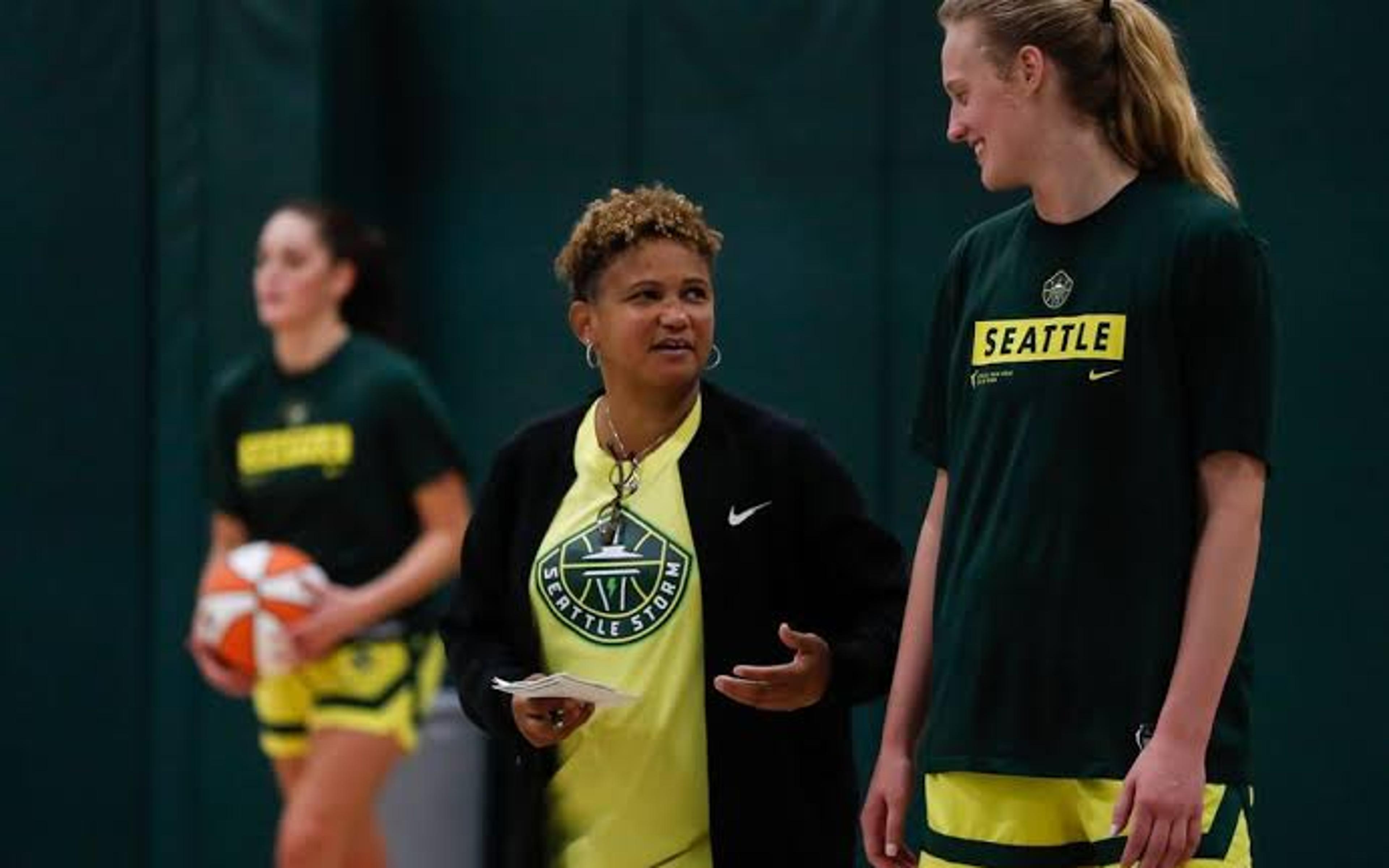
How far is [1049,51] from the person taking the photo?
2738mm

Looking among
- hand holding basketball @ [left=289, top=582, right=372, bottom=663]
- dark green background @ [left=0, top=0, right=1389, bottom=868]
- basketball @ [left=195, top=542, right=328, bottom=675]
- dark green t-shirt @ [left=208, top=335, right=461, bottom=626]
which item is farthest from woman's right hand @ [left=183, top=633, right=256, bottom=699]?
dark green background @ [left=0, top=0, right=1389, bottom=868]

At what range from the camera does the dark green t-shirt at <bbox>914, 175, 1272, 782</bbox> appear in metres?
2.61

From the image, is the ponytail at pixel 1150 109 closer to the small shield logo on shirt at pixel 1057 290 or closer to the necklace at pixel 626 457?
the small shield logo on shirt at pixel 1057 290

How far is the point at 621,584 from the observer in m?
3.27

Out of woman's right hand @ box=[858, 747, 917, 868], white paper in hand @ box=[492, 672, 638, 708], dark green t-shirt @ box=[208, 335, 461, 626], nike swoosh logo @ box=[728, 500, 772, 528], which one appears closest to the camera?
woman's right hand @ box=[858, 747, 917, 868]

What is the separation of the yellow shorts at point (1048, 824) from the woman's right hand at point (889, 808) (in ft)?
0.34

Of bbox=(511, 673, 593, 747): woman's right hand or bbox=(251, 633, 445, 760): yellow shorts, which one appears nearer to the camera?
bbox=(511, 673, 593, 747): woman's right hand

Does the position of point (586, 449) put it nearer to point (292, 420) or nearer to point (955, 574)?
point (955, 574)

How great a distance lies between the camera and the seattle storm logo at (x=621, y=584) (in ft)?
10.7

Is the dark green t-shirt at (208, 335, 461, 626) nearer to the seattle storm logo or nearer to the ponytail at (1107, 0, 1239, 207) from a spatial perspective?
the seattle storm logo

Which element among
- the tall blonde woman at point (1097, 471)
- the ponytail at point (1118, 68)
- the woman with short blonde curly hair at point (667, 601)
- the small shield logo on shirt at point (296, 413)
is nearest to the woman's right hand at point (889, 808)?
the tall blonde woman at point (1097, 471)

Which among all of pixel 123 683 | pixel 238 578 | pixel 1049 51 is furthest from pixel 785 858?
pixel 123 683

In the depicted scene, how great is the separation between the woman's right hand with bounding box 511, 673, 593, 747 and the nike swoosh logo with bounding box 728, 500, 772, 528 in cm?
36

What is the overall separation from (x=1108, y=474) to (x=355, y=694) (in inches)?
148
